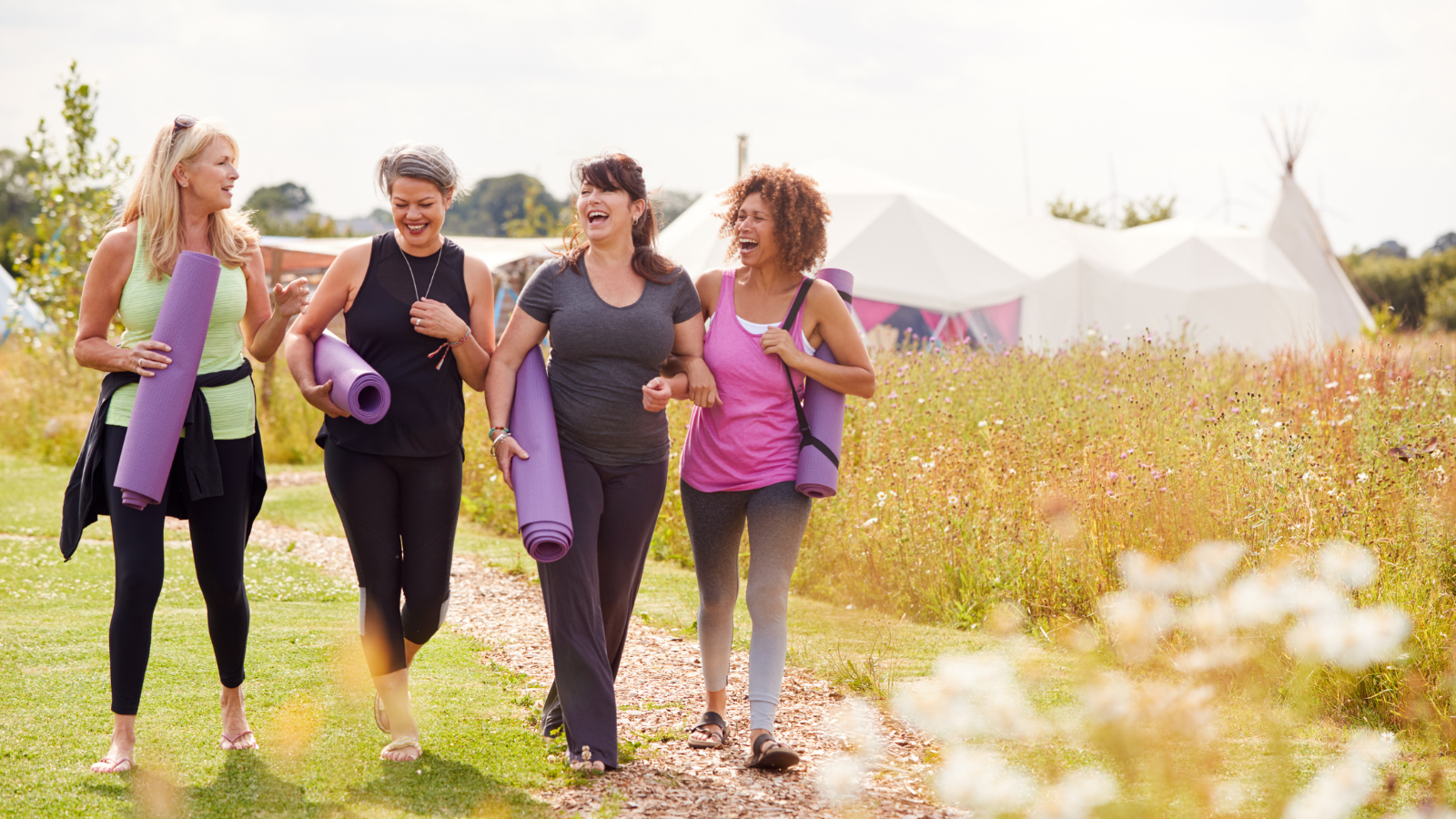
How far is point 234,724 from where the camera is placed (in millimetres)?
3510

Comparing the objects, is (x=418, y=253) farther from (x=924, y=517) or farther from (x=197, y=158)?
(x=924, y=517)

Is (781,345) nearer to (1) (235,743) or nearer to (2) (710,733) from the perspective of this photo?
(2) (710,733)

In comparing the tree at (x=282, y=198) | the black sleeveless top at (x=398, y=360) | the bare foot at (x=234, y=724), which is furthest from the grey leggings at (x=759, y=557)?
the tree at (x=282, y=198)

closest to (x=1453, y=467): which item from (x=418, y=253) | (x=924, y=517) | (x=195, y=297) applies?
(x=924, y=517)

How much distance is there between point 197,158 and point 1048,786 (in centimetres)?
295

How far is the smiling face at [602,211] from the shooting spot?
342 centimetres

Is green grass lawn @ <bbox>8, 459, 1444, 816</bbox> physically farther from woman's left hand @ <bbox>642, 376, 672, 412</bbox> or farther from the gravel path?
woman's left hand @ <bbox>642, 376, 672, 412</bbox>

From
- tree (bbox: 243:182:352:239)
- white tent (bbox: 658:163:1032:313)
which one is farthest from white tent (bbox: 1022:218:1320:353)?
tree (bbox: 243:182:352:239)

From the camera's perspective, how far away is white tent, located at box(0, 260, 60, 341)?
1439cm

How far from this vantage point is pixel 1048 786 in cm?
319

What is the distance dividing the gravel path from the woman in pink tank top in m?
0.18

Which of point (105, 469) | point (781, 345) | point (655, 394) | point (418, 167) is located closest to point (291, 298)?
point (418, 167)

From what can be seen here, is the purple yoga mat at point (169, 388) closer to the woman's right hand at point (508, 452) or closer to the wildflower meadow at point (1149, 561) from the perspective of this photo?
the woman's right hand at point (508, 452)

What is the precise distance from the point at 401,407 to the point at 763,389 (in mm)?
1069
